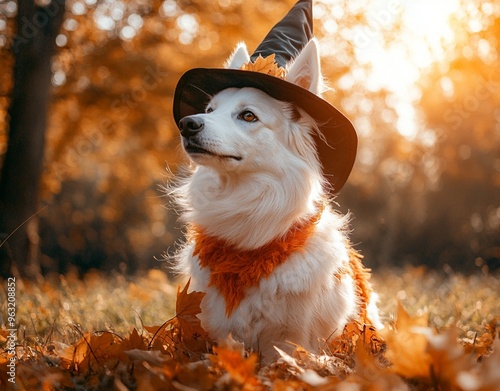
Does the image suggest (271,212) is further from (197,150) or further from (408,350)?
(408,350)

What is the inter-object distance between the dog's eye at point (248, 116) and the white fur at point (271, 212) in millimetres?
18

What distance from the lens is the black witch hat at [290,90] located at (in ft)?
9.93

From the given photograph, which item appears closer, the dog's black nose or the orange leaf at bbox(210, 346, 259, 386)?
the orange leaf at bbox(210, 346, 259, 386)

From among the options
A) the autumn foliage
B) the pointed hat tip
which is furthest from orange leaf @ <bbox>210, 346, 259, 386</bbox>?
the pointed hat tip

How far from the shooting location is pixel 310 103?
308 cm

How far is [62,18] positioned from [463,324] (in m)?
5.90

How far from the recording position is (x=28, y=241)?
726cm

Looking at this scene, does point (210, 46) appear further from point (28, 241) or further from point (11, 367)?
point (11, 367)

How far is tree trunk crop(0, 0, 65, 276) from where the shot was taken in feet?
22.5

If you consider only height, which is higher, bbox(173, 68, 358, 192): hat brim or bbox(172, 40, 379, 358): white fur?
bbox(173, 68, 358, 192): hat brim

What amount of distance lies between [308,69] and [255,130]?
46 cm

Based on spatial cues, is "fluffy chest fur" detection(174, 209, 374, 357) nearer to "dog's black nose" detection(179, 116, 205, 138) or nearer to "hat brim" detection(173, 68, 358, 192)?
"hat brim" detection(173, 68, 358, 192)

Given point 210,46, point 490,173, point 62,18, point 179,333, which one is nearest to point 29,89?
point 62,18

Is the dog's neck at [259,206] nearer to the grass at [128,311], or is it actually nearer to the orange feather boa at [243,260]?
the orange feather boa at [243,260]
